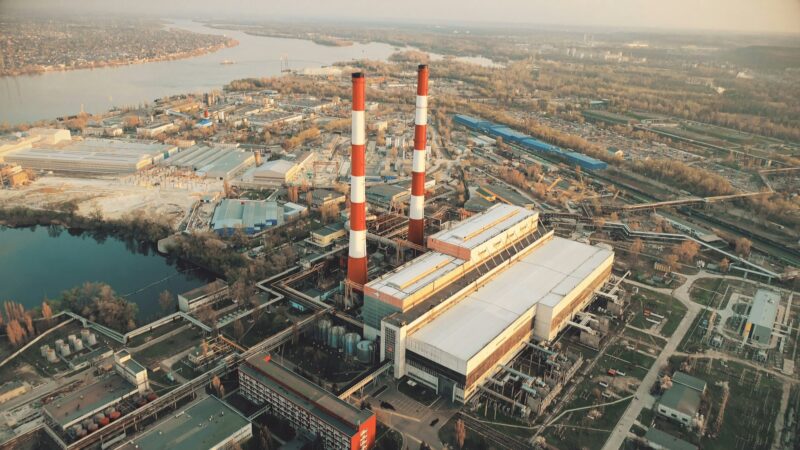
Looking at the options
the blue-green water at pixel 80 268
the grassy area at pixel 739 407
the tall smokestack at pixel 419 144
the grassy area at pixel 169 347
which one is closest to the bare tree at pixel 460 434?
the grassy area at pixel 739 407

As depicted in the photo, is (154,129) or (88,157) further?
(154,129)

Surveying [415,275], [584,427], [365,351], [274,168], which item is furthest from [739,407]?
[274,168]

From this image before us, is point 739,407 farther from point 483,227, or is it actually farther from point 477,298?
point 483,227

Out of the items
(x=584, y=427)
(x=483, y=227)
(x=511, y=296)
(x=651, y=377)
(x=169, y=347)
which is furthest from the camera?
(x=483, y=227)

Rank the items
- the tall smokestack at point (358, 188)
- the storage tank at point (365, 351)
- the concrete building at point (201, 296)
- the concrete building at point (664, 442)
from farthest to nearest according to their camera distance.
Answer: the concrete building at point (201, 296) < the tall smokestack at point (358, 188) < the storage tank at point (365, 351) < the concrete building at point (664, 442)

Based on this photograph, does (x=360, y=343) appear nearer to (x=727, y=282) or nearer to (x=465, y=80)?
(x=727, y=282)

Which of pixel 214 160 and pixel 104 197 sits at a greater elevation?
pixel 214 160

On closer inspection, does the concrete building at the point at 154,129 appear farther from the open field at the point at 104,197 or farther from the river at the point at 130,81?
the river at the point at 130,81
